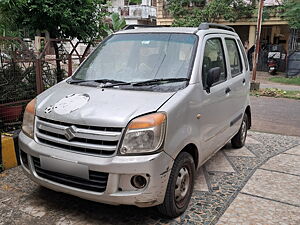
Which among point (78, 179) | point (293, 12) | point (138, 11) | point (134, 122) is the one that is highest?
point (138, 11)

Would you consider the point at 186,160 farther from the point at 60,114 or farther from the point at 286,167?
the point at 286,167

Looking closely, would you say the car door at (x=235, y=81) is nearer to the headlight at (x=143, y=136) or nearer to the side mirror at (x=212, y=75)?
the side mirror at (x=212, y=75)

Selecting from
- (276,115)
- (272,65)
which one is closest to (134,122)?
(276,115)

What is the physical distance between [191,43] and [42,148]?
201 centimetres

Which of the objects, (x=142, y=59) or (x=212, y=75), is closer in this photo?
(x=212, y=75)

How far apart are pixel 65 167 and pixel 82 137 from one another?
1.04 feet

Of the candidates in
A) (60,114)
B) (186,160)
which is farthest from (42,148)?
(186,160)

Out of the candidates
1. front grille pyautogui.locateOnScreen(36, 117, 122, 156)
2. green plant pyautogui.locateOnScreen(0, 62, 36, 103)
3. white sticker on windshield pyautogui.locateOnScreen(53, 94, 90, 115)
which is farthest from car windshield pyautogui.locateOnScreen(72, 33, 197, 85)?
green plant pyautogui.locateOnScreen(0, 62, 36, 103)

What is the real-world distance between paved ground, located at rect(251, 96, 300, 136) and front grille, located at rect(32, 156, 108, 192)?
5033 millimetres

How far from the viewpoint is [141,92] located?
2990 mm

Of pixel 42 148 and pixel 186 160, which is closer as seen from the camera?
pixel 42 148

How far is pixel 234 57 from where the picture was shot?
4691 mm

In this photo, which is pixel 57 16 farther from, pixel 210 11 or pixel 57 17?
pixel 210 11

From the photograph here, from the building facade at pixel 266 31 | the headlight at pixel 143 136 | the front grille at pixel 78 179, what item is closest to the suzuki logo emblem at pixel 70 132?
the front grille at pixel 78 179
